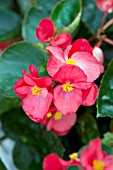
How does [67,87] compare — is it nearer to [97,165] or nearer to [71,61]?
[71,61]

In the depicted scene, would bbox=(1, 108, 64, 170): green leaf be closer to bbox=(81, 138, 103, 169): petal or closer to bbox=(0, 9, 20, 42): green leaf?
bbox=(0, 9, 20, 42): green leaf

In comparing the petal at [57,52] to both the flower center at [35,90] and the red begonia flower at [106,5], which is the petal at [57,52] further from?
the red begonia flower at [106,5]

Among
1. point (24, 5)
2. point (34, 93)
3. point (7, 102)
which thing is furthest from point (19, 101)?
point (24, 5)

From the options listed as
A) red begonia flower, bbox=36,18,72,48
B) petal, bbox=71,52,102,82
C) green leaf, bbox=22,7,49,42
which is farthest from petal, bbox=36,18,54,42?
green leaf, bbox=22,7,49,42

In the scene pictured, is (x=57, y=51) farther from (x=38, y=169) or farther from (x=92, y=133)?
(x=38, y=169)

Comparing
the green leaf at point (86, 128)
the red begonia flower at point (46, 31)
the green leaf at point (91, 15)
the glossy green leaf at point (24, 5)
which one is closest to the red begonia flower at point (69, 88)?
the red begonia flower at point (46, 31)

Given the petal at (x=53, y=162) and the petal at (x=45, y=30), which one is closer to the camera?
the petal at (x=53, y=162)
